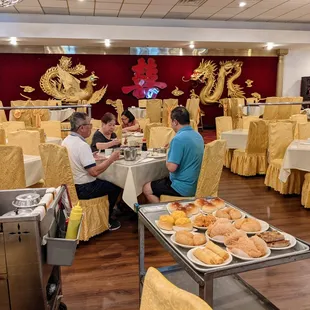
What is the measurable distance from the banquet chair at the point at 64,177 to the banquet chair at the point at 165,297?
7.23 ft

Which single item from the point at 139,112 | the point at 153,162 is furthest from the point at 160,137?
the point at 139,112

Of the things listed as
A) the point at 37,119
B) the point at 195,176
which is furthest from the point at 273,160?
the point at 37,119

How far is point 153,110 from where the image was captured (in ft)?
31.6

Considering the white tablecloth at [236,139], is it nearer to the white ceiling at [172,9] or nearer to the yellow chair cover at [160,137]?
the yellow chair cover at [160,137]

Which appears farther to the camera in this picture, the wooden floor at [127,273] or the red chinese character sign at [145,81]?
the red chinese character sign at [145,81]

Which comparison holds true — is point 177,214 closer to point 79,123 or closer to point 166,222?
point 166,222

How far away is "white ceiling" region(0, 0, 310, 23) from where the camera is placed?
783 centimetres

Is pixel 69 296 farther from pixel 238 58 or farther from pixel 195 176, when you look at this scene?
pixel 238 58

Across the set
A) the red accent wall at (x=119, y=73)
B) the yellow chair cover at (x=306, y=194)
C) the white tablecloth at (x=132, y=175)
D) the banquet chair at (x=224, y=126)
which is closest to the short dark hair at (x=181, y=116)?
the white tablecloth at (x=132, y=175)

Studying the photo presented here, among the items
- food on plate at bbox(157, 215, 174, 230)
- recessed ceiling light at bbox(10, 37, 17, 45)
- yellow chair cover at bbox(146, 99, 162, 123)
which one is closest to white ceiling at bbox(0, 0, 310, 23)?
recessed ceiling light at bbox(10, 37, 17, 45)

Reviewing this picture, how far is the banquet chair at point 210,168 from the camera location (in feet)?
9.99

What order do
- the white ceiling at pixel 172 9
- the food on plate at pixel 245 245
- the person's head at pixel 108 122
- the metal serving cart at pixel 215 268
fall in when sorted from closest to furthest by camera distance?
the metal serving cart at pixel 215 268
the food on plate at pixel 245 245
the person's head at pixel 108 122
the white ceiling at pixel 172 9

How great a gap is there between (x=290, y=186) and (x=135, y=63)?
7.88 metres

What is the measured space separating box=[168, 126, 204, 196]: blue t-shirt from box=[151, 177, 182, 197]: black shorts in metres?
0.04
